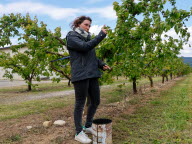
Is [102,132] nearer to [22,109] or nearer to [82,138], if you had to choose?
[82,138]

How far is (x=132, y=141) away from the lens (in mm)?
3381

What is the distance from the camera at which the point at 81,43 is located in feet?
9.28

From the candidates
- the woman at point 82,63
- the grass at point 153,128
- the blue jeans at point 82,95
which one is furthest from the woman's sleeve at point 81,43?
the grass at point 153,128

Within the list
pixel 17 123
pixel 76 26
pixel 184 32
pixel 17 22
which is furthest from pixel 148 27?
pixel 17 22

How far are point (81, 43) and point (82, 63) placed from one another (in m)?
0.30

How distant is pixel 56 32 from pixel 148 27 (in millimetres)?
2625

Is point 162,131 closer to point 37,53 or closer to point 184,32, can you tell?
point 184,32

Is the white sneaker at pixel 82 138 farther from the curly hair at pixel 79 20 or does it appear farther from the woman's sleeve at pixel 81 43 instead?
the curly hair at pixel 79 20

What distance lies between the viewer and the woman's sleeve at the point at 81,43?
2789mm

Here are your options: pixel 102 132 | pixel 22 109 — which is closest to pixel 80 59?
pixel 102 132

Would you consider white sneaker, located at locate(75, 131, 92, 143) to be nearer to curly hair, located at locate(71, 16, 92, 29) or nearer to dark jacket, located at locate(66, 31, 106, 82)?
dark jacket, located at locate(66, 31, 106, 82)

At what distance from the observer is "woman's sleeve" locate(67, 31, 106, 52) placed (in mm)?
2789

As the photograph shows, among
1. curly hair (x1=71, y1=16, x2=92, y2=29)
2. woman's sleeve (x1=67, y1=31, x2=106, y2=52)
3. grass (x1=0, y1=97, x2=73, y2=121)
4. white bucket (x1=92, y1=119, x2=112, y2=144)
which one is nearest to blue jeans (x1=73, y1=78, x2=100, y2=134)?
white bucket (x1=92, y1=119, x2=112, y2=144)

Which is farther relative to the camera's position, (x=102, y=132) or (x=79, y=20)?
(x=79, y=20)
